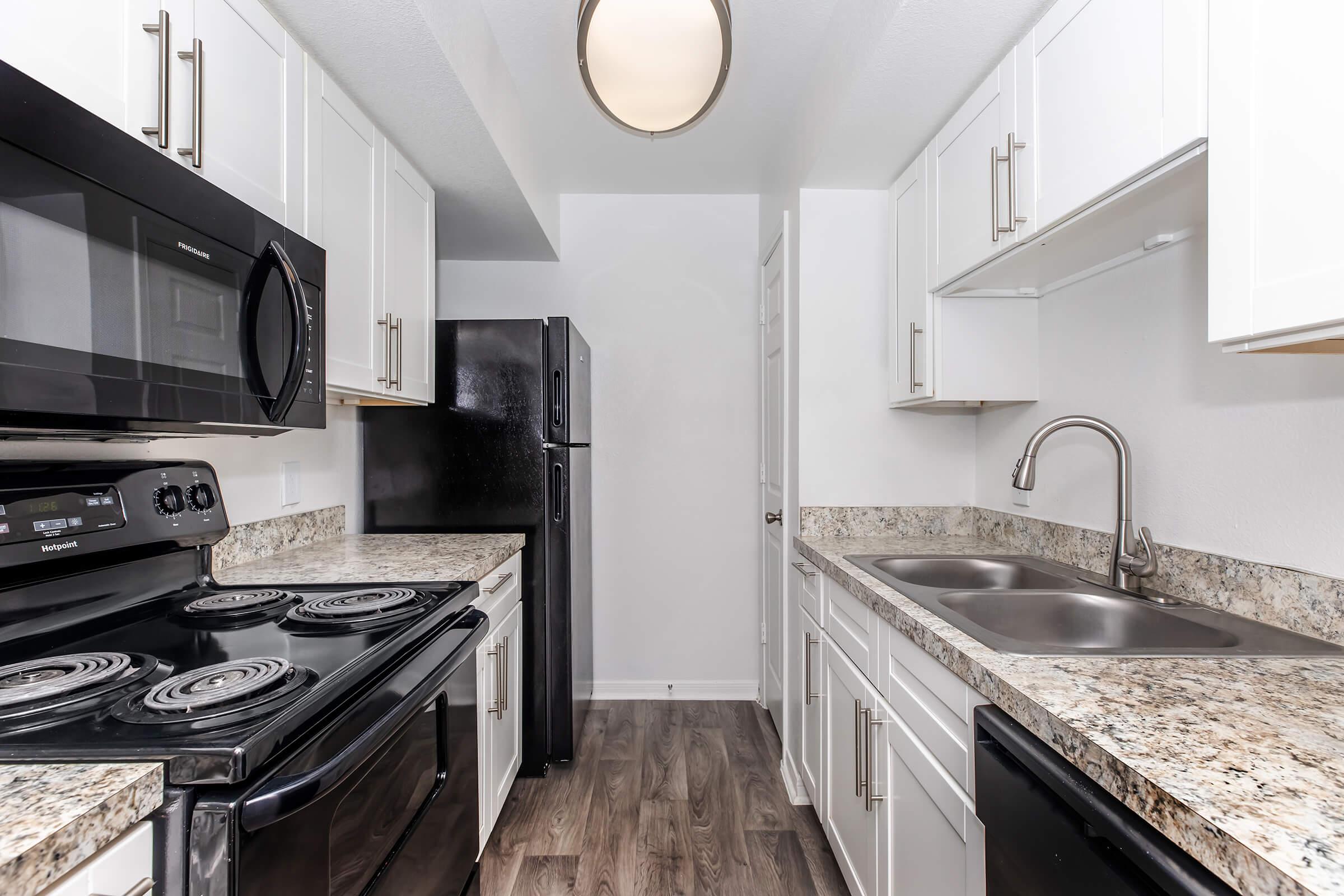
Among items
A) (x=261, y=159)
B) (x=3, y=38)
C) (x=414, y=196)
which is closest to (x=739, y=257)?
(x=414, y=196)

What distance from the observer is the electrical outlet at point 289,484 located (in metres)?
1.87

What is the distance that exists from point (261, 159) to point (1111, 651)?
1.76m

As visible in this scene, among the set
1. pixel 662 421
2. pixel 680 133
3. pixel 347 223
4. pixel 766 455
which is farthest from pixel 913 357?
pixel 347 223

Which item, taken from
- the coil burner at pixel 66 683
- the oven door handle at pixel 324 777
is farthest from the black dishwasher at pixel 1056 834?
the coil burner at pixel 66 683

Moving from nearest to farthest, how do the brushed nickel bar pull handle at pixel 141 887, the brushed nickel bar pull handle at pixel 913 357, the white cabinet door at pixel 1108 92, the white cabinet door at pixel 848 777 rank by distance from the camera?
the brushed nickel bar pull handle at pixel 141 887, the white cabinet door at pixel 1108 92, the white cabinet door at pixel 848 777, the brushed nickel bar pull handle at pixel 913 357

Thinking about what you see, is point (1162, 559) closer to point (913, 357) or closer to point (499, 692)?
point (913, 357)

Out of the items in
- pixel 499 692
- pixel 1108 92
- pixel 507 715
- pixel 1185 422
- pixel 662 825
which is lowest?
pixel 662 825

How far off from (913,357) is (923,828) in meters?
1.31

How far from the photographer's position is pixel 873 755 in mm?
1431

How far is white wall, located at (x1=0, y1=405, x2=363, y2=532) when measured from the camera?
4.11 feet

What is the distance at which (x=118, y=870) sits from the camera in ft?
1.95

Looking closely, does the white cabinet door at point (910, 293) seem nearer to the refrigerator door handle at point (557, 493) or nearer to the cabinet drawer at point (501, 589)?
the refrigerator door handle at point (557, 493)

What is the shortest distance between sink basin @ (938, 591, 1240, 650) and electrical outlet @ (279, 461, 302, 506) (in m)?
1.80

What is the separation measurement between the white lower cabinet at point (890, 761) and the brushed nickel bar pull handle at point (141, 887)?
1030 millimetres
